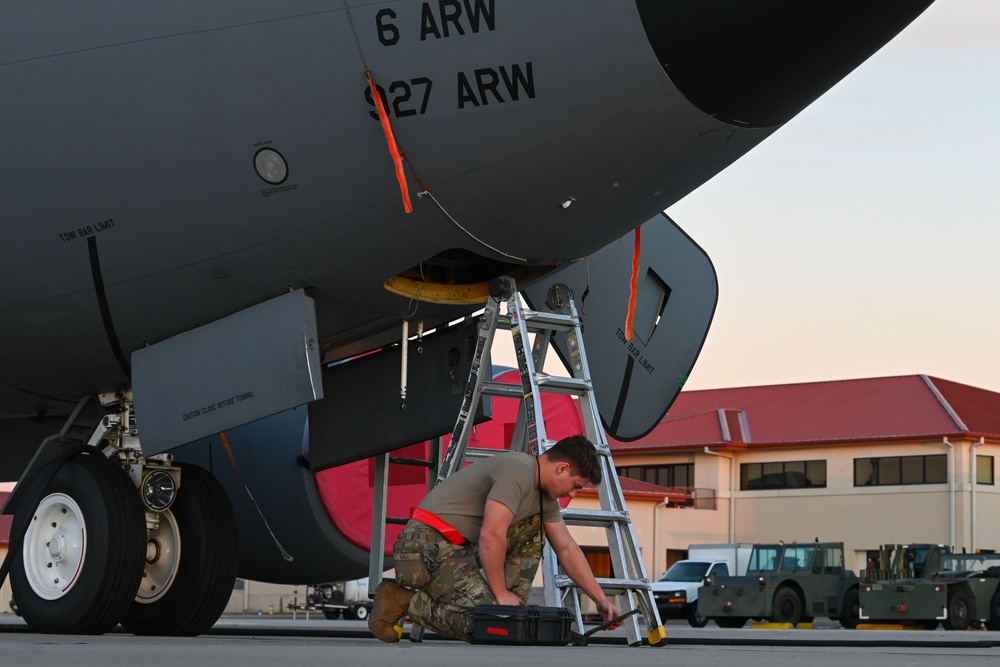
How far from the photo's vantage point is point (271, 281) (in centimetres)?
751

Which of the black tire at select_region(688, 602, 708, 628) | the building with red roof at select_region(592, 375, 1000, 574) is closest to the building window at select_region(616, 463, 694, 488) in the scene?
the building with red roof at select_region(592, 375, 1000, 574)

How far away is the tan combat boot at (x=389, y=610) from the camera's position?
6.72 m

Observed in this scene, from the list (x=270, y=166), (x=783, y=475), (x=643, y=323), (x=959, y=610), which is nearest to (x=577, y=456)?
(x=270, y=166)

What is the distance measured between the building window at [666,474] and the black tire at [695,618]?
2061 cm

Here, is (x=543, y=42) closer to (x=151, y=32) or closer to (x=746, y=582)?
(x=151, y=32)

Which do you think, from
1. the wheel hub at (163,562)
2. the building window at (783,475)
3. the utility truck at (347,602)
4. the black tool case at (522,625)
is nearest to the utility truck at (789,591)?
the utility truck at (347,602)

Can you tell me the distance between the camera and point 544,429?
7.26 metres

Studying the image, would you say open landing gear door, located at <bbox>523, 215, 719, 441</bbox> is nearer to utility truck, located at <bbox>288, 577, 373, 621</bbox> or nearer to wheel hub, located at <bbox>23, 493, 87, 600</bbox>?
wheel hub, located at <bbox>23, 493, 87, 600</bbox>

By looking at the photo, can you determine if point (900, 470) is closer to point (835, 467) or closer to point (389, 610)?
point (835, 467)

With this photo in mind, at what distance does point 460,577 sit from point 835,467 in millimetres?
41742

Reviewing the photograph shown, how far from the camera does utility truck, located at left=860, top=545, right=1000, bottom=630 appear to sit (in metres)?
23.4

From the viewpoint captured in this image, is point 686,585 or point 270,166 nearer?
point 270,166

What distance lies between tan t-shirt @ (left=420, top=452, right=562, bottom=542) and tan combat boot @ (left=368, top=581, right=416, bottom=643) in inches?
16.7

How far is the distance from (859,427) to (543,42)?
4216 cm
